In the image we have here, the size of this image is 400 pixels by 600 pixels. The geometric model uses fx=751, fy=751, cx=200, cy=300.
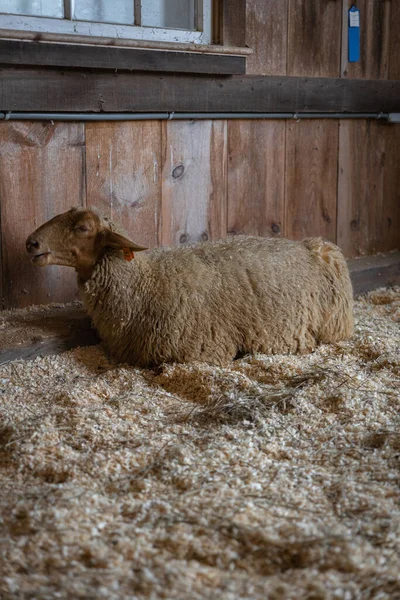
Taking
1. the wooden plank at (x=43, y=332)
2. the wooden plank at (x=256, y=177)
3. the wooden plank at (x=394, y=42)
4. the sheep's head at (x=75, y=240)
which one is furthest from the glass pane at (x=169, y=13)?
the wooden plank at (x=394, y=42)

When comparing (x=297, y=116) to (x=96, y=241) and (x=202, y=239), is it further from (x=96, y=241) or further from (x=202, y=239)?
(x=96, y=241)

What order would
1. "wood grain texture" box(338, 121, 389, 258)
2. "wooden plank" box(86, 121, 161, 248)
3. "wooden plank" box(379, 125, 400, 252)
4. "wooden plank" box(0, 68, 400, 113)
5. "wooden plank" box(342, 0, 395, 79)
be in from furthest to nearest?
1. "wooden plank" box(379, 125, 400, 252)
2. "wood grain texture" box(338, 121, 389, 258)
3. "wooden plank" box(342, 0, 395, 79)
4. "wooden plank" box(86, 121, 161, 248)
5. "wooden plank" box(0, 68, 400, 113)

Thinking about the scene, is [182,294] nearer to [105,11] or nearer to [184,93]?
[184,93]

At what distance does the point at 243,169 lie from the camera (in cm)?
495

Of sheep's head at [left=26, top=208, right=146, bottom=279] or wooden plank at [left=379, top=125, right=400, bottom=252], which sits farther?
wooden plank at [left=379, top=125, right=400, bottom=252]

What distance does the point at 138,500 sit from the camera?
234 cm

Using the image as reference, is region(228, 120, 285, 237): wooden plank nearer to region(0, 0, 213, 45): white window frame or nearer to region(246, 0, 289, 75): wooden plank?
region(246, 0, 289, 75): wooden plank

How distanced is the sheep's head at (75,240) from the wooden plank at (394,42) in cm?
311

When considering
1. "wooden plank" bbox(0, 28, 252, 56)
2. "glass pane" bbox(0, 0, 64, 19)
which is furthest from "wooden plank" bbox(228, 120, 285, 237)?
"glass pane" bbox(0, 0, 64, 19)

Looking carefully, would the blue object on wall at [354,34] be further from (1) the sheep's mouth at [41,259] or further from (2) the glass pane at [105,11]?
(1) the sheep's mouth at [41,259]

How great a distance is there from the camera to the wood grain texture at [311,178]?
5.22 meters

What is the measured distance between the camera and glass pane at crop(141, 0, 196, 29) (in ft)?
14.1

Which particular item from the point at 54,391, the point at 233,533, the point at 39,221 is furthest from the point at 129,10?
the point at 233,533

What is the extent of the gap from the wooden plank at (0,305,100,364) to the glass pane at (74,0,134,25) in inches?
62.5
